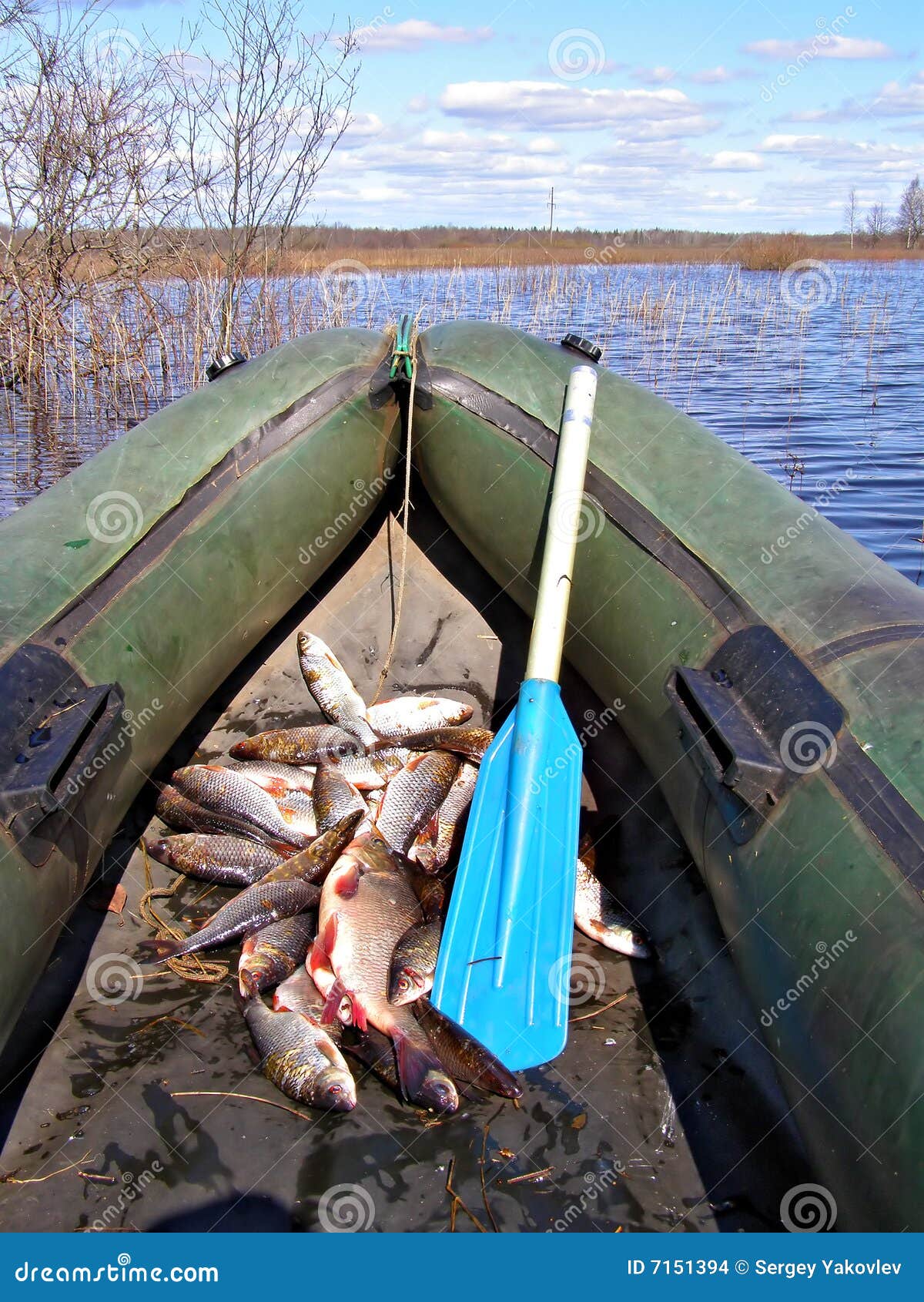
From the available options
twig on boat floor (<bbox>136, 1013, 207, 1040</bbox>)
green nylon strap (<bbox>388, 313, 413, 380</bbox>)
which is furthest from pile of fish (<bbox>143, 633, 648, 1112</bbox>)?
green nylon strap (<bbox>388, 313, 413, 380</bbox>)

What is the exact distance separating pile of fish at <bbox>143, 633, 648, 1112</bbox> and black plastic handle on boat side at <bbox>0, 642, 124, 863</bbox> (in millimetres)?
644

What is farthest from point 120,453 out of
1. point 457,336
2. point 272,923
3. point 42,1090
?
point 42,1090

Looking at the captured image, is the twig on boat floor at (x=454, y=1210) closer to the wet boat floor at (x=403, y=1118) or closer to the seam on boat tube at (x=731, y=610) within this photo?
the wet boat floor at (x=403, y=1118)

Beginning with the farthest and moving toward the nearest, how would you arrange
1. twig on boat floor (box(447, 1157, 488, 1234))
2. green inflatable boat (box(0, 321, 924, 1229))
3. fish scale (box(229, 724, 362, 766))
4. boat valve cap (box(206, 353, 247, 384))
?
boat valve cap (box(206, 353, 247, 384))
fish scale (box(229, 724, 362, 766))
twig on boat floor (box(447, 1157, 488, 1234))
green inflatable boat (box(0, 321, 924, 1229))

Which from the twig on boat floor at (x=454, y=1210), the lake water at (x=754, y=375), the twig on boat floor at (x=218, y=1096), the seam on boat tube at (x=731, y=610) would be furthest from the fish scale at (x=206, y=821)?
the lake water at (x=754, y=375)

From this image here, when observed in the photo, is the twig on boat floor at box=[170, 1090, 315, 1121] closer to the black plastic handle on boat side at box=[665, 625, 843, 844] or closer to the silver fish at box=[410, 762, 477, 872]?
the silver fish at box=[410, 762, 477, 872]

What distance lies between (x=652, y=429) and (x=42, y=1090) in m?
2.85

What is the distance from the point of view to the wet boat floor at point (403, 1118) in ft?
7.57

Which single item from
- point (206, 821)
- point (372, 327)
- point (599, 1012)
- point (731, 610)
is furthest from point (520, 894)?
point (372, 327)

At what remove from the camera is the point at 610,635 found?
11.1ft

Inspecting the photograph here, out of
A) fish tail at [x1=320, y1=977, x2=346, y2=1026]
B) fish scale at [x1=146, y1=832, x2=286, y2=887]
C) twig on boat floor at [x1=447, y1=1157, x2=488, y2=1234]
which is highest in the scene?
fish scale at [x1=146, y1=832, x2=286, y2=887]

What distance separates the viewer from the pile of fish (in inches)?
105

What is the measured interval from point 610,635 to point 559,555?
0.32 metres

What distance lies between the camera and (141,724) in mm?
3254
